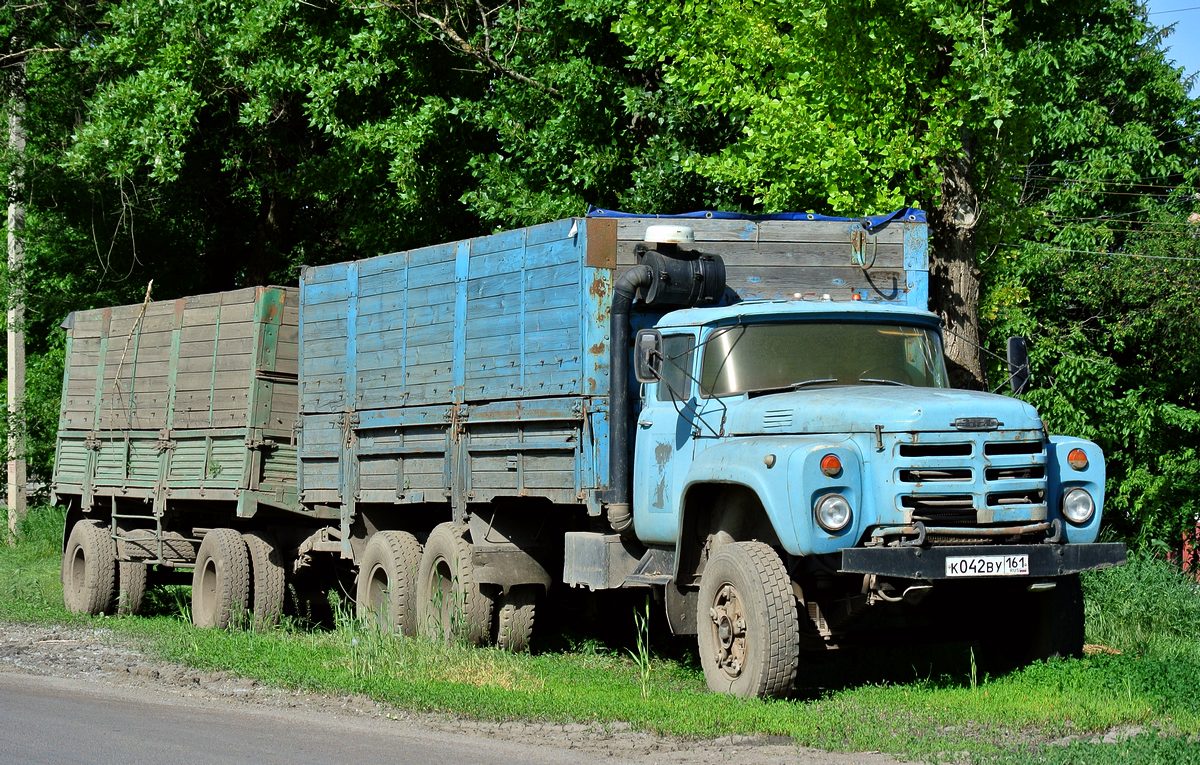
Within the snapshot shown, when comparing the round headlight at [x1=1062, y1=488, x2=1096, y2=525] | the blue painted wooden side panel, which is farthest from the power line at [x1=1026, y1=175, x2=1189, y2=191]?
the round headlight at [x1=1062, y1=488, x2=1096, y2=525]

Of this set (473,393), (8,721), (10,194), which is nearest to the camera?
(8,721)

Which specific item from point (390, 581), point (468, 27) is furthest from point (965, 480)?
point (468, 27)

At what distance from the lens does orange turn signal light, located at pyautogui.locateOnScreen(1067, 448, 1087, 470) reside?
30.8ft

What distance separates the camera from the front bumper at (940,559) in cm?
853

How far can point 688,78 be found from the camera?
1445 centimetres

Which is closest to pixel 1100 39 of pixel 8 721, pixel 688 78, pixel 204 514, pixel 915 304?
pixel 688 78

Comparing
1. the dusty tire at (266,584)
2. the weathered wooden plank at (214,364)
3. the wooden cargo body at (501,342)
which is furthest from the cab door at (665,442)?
the weathered wooden plank at (214,364)

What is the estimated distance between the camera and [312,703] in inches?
385

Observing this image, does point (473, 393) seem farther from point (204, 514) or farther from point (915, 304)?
point (204, 514)

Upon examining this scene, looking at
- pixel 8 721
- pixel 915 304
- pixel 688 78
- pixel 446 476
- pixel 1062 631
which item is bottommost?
pixel 8 721

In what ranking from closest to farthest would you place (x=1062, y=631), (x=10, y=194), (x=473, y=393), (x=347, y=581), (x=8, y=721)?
(x=8, y=721) < (x=1062, y=631) < (x=473, y=393) < (x=347, y=581) < (x=10, y=194)

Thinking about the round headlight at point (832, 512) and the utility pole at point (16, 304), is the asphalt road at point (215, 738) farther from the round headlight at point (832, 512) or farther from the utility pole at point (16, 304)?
the utility pole at point (16, 304)

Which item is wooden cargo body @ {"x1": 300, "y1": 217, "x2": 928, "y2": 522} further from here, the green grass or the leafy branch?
the leafy branch

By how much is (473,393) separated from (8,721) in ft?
15.3
